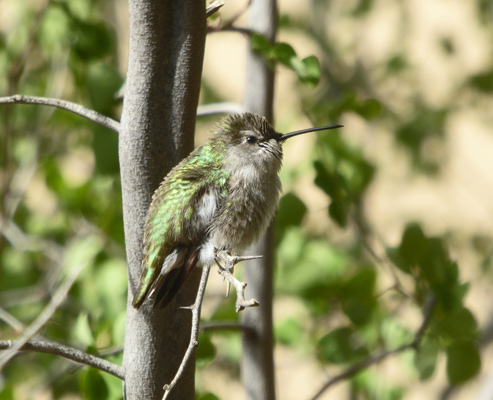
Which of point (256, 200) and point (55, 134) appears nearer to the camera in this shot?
point (256, 200)

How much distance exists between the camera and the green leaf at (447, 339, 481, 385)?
936 millimetres

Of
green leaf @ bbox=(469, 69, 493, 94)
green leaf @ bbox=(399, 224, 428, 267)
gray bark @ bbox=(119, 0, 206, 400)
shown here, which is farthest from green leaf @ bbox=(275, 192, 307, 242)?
green leaf @ bbox=(469, 69, 493, 94)

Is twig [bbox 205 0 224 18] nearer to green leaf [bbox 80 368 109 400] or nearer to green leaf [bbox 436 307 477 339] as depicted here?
green leaf [bbox 80 368 109 400]

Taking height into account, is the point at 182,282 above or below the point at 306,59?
below

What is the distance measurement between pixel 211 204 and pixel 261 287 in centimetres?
32

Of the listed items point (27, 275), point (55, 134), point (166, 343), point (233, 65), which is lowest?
point (166, 343)

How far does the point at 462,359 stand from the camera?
938 millimetres

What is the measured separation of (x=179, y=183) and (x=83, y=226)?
78 centimetres

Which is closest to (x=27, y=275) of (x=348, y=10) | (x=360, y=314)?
(x=360, y=314)

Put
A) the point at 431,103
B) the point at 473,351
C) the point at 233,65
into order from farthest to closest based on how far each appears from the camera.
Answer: the point at 233,65 < the point at 431,103 < the point at 473,351

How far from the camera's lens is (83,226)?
137cm

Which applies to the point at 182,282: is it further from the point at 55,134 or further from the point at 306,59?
the point at 55,134

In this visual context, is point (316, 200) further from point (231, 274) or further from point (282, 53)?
point (231, 274)

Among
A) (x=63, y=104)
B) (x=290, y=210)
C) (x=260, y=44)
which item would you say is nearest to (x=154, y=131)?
(x=63, y=104)
